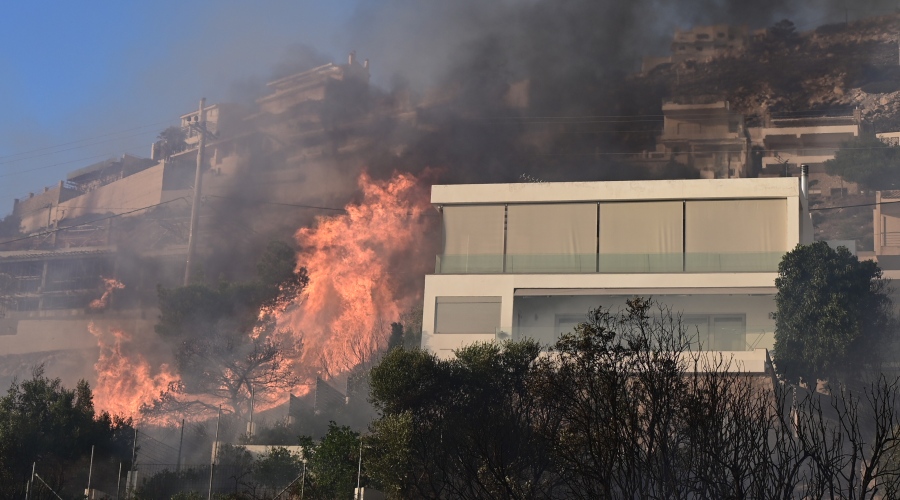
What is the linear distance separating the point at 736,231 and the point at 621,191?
4320 millimetres

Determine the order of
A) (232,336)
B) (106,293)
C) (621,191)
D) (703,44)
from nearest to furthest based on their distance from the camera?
(621,191)
(232,336)
(106,293)
(703,44)

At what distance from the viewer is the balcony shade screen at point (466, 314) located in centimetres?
3981

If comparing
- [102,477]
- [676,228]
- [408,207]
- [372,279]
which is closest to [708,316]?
[676,228]

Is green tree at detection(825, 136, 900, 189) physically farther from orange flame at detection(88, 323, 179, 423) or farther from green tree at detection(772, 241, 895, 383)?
orange flame at detection(88, 323, 179, 423)

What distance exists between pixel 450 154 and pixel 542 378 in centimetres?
5767

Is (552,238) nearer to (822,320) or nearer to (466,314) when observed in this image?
(466,314)

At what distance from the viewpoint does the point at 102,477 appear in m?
34.9

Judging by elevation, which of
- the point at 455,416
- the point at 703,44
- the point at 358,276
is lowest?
the point at 455,416

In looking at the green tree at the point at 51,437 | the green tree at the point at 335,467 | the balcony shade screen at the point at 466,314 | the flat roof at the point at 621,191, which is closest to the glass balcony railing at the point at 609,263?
the balcony shade screen at the point at 466,314

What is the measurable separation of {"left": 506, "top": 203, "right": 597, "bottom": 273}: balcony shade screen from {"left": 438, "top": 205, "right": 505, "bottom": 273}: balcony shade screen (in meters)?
0.45

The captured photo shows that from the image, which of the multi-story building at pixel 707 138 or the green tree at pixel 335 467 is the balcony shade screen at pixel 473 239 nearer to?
the green tree at pixel 335 467

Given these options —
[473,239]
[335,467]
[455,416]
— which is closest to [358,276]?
[473,239]

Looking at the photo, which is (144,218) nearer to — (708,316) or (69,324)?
(69,324)

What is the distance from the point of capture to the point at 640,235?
133ft
